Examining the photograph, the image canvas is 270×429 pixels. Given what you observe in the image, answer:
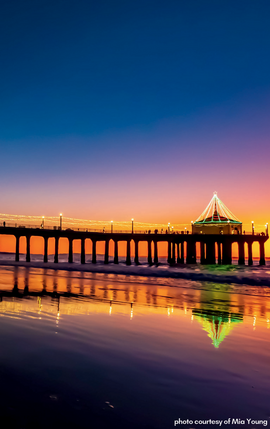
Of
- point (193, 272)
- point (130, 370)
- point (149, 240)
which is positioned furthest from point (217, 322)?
point (149, 240)

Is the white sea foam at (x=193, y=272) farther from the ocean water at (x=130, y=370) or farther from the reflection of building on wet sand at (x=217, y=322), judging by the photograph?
the ocean water at (x=130, y=370)

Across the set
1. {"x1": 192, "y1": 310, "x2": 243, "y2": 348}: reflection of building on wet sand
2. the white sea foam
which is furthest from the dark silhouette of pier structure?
{"x1": 192, "y1": 310, "x2": 243, "y2": 348}: reflection of building on wet sand

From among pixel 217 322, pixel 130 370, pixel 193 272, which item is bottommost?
pixel 193 272

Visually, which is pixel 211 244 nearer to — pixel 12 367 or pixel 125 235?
pixel 125 235

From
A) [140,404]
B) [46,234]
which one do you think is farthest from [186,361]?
[46,234]

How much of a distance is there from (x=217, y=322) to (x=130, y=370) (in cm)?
578

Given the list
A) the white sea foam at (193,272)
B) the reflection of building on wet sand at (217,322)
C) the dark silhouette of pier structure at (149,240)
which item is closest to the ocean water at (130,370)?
the reflection of building on wet sand at (217,322)

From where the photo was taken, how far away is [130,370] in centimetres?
595

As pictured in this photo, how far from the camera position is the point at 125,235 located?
267 ft

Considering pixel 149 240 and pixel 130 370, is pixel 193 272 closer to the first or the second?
pixel 149 240

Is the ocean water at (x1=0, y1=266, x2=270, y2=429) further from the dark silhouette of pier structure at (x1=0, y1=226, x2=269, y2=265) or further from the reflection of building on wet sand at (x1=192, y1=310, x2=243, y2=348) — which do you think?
the dark silhouette of pier structure at (x1=0, y1=226, x2=269, y2=265)

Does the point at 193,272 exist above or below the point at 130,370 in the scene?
below

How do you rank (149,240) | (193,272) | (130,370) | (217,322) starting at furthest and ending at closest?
(149,240) → (193,272) → (217,322) → (130,370)

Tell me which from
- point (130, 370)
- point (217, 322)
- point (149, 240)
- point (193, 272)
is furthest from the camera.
→ point (149, 240)
